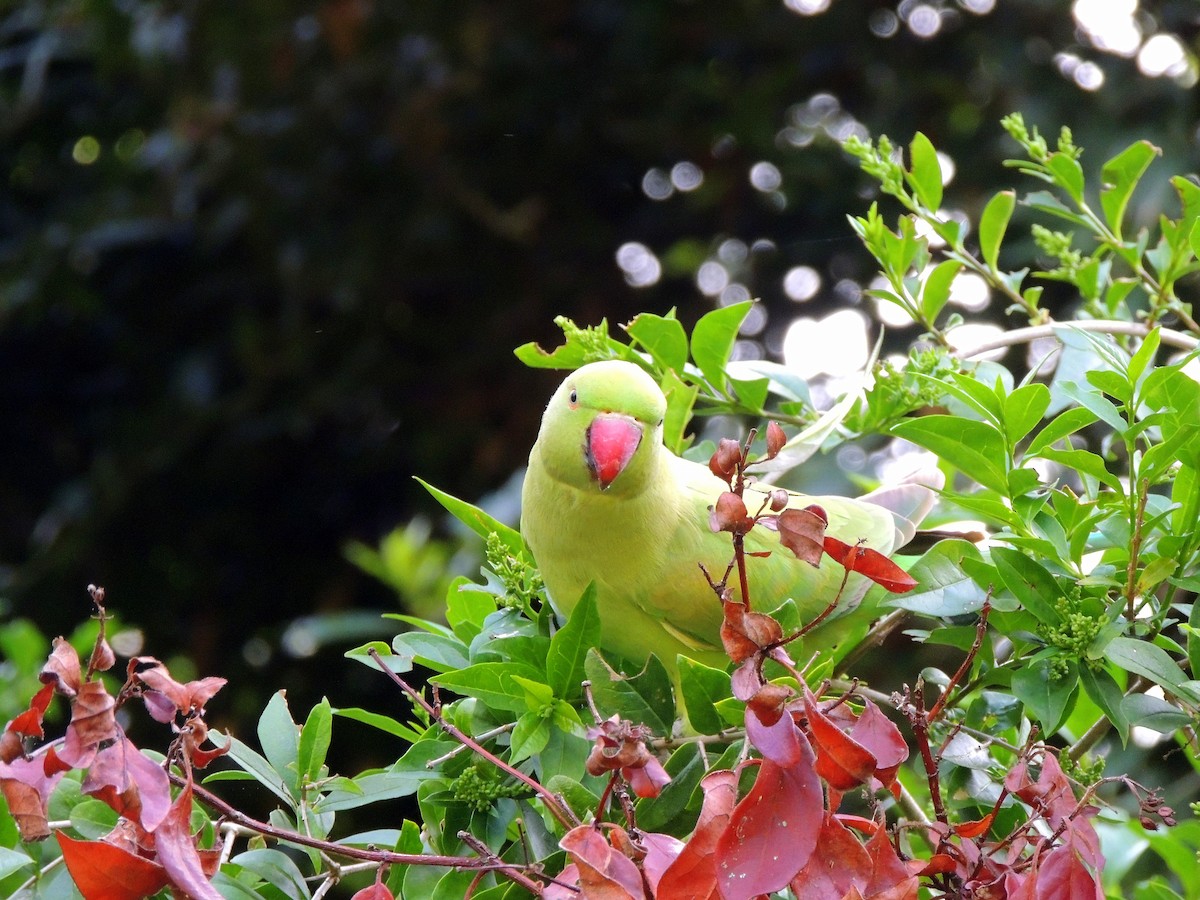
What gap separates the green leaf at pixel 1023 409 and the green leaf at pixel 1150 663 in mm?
207

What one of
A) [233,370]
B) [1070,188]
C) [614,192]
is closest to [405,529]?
[233,370]

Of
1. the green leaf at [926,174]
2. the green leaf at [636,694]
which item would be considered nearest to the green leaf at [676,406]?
the green leaf at [926,174]

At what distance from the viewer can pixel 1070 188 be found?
1.60 metres

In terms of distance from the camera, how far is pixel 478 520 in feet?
4.64

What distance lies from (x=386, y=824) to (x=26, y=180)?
257 cm

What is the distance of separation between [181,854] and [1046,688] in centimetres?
74

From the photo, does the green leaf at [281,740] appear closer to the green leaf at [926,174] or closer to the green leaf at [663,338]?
the green leaf at [663,338]

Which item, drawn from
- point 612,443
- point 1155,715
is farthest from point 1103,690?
point 612,443

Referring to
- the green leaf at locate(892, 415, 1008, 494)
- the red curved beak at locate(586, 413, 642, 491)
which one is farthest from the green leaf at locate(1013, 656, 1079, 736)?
the red curved beak at locate(586, 413, 642, 491)

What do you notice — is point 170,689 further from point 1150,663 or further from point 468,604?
point 1150,663

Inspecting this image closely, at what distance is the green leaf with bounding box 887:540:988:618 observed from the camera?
1110 mm

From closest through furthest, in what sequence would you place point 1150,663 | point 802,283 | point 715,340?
point 1150,663, point 715,340, point 802,283

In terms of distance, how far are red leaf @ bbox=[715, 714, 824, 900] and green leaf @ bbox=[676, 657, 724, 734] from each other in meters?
0.27

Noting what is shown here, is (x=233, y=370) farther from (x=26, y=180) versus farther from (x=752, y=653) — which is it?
(x=752, y=653)
